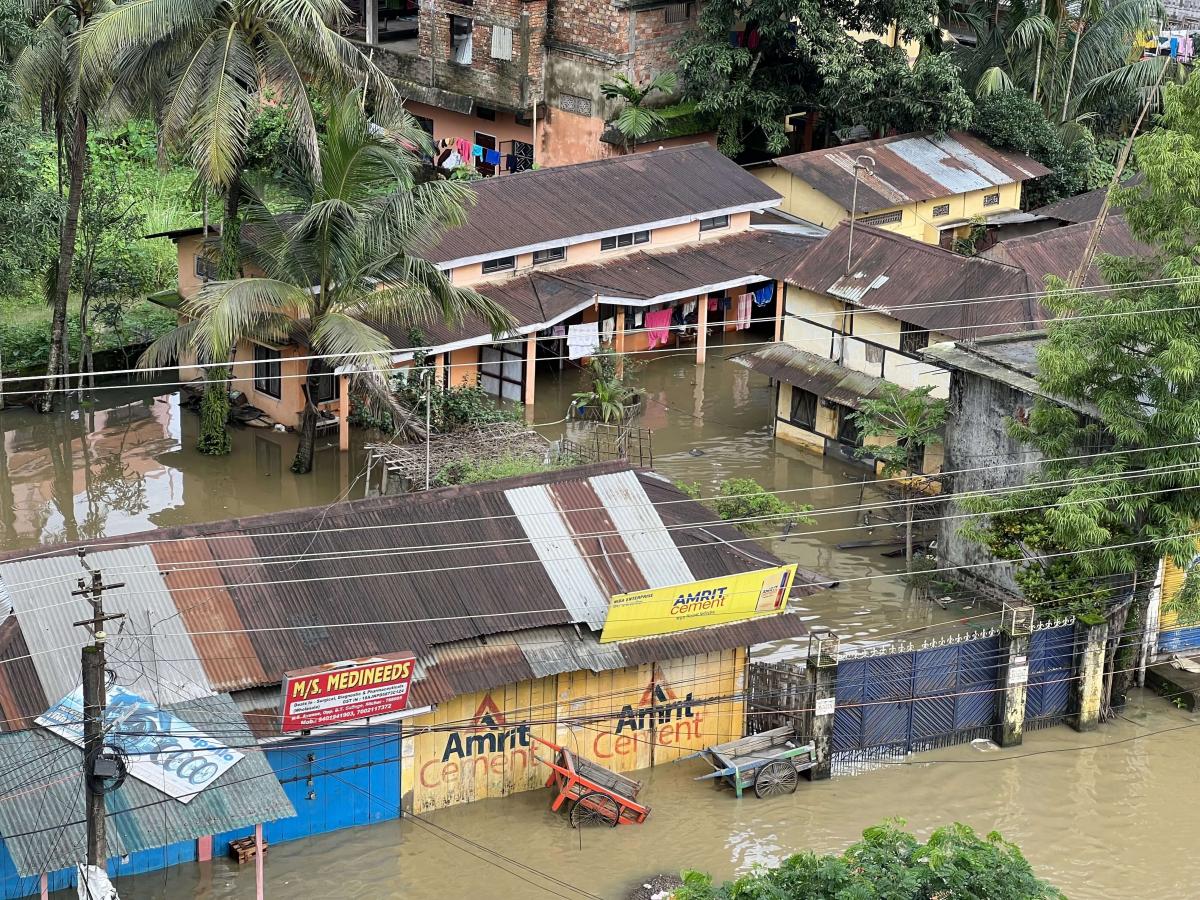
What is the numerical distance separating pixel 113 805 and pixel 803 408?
67.2ft

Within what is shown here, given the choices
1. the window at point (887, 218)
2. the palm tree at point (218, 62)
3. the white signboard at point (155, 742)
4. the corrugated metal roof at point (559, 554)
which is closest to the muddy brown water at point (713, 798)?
the white signboard at point (155, 742)

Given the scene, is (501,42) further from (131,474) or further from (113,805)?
(113,805)

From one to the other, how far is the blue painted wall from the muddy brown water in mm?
184

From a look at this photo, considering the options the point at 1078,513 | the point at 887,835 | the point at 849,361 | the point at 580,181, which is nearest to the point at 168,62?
the point at 580,181

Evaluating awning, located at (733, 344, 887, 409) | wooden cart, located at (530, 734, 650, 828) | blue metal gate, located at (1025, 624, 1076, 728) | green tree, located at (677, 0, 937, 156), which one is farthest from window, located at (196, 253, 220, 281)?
blue metal gate, located at (1025, 624, 1076, 728)

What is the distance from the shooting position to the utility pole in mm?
17297

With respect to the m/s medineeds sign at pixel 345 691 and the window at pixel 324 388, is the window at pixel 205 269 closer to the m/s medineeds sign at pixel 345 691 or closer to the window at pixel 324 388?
the window at pixel 324 388

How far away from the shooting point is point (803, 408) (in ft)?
119

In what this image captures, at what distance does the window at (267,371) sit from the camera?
3544cm

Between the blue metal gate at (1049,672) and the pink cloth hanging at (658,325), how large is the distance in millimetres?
Result: 16734

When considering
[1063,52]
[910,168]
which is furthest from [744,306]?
[1063,52]

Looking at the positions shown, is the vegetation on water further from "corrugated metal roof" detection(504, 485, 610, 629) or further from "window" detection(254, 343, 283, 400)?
"window" detection(254, 343, 283, 400)

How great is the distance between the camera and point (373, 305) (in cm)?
3225

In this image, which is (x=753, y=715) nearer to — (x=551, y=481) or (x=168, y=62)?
(x=551, y=481)
